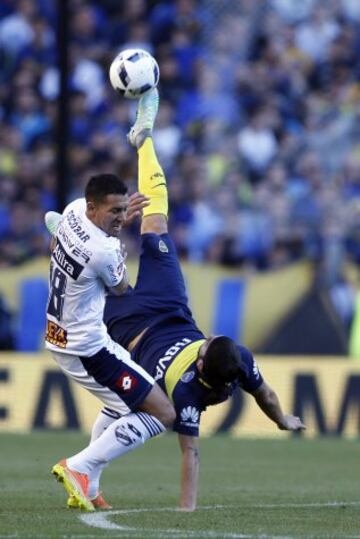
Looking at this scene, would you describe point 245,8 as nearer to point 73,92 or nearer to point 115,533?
point 73,92

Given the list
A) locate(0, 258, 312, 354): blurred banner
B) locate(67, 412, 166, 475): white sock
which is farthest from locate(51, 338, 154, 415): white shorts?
locate(0, 258, 312, 354): blurred banner

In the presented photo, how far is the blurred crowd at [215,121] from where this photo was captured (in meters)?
18.2

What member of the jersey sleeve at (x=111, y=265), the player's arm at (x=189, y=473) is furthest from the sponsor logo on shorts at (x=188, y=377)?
the jersey sleeve at (x=111, y=265)

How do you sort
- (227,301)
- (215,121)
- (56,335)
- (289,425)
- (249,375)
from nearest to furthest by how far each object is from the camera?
1. (56,335)
2. (249,375)
3. (289,425)
4. (227,301)
5. (215,121)

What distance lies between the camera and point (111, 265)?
340 inches

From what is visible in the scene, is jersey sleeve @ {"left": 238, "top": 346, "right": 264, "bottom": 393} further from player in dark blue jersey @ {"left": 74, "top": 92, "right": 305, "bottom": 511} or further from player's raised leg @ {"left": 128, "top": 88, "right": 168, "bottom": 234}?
player's raised leg @ {"left": 128, "top": 88, "right": 168, "bottom": 234}

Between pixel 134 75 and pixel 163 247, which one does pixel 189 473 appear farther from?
pixel 134 75

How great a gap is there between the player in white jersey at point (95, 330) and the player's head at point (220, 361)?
32cm

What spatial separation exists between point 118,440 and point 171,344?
2.63ft

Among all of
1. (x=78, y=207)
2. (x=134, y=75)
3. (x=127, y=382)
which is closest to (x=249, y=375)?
(x=127, y=382)

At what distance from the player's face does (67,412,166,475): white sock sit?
1163mm

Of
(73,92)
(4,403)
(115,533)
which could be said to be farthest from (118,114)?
(115,533)

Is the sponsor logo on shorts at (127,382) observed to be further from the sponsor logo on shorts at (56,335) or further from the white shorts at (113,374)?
the sponsor logo on shorts at (56,335)

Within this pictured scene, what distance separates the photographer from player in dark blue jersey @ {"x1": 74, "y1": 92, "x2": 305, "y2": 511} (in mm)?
8805
